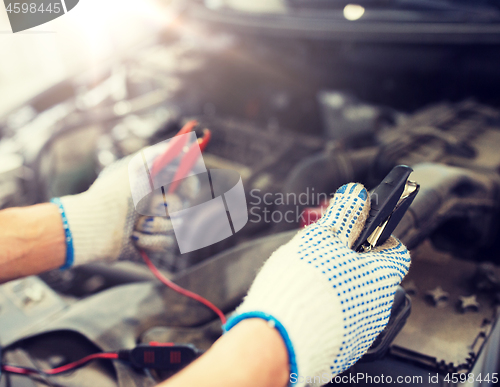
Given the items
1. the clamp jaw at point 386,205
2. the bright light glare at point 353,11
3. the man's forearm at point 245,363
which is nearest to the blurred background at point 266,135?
the bright light glare at point 353,11

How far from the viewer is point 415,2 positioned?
4.27ft

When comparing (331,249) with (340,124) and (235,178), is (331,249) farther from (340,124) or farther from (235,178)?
(340,124)

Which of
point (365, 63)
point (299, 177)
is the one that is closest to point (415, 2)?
point (365, 63)

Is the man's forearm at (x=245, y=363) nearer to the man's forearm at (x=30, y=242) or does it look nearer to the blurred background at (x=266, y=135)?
the blurred background at (x=266, y=135)

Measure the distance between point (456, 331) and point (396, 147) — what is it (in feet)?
1.66

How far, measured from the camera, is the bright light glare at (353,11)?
52.4 inches

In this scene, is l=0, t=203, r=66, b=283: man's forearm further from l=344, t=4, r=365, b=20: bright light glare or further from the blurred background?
l=344, t=4, r=365, b=20: bright light glare

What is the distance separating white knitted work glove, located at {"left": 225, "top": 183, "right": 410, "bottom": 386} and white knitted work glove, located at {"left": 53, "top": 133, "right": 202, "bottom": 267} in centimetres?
35

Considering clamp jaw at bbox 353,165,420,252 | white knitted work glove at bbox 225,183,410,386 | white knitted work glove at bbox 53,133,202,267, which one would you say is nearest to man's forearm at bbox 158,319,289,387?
white knitted work glove at bbox 225,183,410,386

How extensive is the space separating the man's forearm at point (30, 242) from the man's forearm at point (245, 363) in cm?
44

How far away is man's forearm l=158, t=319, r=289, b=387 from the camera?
36 centimetres

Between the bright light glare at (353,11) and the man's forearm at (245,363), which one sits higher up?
the bright light glare at (353,11)

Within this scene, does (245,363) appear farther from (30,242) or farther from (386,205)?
(30,242)

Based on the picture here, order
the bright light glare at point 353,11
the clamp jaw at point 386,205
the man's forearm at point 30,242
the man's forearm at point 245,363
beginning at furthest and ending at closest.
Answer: the bright light glare at point 353,11 → the man's forearm at point 30,242 → the clamp jaw at point 386,205 → the man's forearm at point 245,363
